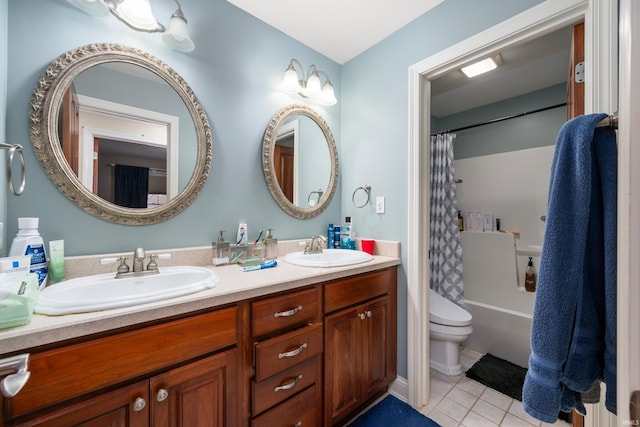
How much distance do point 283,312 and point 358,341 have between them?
561 mm

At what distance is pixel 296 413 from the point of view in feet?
3.76

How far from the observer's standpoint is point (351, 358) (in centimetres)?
137

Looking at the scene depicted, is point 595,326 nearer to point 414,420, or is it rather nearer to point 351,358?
point 351,358

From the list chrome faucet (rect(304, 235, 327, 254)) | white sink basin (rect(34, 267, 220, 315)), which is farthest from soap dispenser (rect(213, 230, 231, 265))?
chrome faucet (rect(304, 235, 327, 254))

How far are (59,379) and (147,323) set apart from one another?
213 mm

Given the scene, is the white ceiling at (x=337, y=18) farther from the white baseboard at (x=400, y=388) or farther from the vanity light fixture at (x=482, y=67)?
the white baseboard at (x=400, y=388)

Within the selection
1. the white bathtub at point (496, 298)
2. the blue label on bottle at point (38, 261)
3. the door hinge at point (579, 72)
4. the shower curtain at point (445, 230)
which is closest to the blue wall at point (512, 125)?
the shower curtain at point (445, 230)

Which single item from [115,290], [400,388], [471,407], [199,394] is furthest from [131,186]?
[471,407]

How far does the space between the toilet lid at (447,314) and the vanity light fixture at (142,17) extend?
2.27m

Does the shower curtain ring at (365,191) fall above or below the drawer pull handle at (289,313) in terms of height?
above

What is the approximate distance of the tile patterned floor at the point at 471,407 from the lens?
4.70ft

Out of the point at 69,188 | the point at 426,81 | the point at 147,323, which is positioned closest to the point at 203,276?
the point at 147,323

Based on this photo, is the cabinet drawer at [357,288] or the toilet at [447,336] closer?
the cabinet drawer at [357,288]

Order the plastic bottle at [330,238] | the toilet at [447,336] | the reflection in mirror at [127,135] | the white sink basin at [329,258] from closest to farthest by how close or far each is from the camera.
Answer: the reflection in mirror at [127,135]
the white sink basin at [329,258]
the toilet at [447,336]
the plastic bottle at [330,238]
